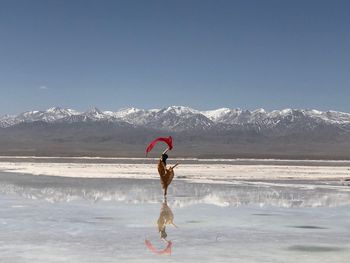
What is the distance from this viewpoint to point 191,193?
88.1 ft

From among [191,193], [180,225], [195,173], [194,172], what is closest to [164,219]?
[180,225]

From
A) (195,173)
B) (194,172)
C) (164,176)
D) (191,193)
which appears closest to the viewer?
(164,176)

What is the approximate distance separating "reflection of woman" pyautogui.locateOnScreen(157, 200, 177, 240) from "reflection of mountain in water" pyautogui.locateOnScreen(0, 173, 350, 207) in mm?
1303

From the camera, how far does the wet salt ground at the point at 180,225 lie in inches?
492

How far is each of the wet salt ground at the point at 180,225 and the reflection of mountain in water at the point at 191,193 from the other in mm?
39

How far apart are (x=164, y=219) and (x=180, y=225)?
1.31 meters

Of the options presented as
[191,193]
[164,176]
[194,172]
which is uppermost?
[164,176]

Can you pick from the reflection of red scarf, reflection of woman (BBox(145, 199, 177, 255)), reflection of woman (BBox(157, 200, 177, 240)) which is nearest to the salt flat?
reflection of woman (BBox(157, 200, 177, 240))

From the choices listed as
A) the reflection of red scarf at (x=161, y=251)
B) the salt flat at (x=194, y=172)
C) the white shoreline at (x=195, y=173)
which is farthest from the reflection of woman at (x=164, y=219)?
the salt flat at (x=194, y=172)

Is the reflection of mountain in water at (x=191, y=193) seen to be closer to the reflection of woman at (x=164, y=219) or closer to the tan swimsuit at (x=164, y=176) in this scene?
the tan swimsuit at (x=164, y=176)

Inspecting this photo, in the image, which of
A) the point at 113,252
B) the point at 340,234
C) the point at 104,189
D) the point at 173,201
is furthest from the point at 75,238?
the point at 104,189

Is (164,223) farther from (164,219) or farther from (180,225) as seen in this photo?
(164,219)

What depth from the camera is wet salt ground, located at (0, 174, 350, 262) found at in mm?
12508

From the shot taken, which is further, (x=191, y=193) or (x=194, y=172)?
(x=194, y=172)
